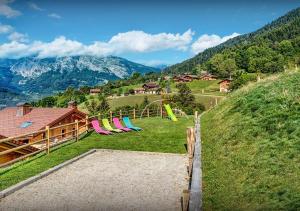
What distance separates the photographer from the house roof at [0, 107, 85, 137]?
Answer: 40.2m

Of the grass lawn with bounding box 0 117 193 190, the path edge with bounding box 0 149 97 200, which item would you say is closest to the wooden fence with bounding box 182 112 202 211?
the grass lawn with bounding box 0 117 193 190

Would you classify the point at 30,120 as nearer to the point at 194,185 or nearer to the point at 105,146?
the point at 105,146

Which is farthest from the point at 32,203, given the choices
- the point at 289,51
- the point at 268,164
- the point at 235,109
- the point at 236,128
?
the point at 289,51

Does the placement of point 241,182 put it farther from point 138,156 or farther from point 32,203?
point 138,156

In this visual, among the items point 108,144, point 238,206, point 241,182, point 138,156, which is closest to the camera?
point 238,206

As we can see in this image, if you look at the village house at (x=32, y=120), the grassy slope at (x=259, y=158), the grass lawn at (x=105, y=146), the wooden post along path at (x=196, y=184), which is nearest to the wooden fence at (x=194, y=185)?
the wooden post along path at (x=196, y=184)

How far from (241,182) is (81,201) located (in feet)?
12.0

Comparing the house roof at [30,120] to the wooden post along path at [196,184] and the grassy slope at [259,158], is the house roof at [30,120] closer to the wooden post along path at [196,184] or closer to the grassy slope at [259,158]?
the grassy slope at [259,158]

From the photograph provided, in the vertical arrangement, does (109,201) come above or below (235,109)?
below

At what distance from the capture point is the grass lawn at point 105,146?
11.1 m

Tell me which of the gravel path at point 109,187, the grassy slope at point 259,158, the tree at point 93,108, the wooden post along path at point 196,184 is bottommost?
the tree at point 93,108

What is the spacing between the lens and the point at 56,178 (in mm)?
10258

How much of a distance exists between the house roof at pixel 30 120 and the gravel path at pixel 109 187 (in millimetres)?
29238

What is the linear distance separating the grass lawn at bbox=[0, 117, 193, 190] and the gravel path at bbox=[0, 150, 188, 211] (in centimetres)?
84
